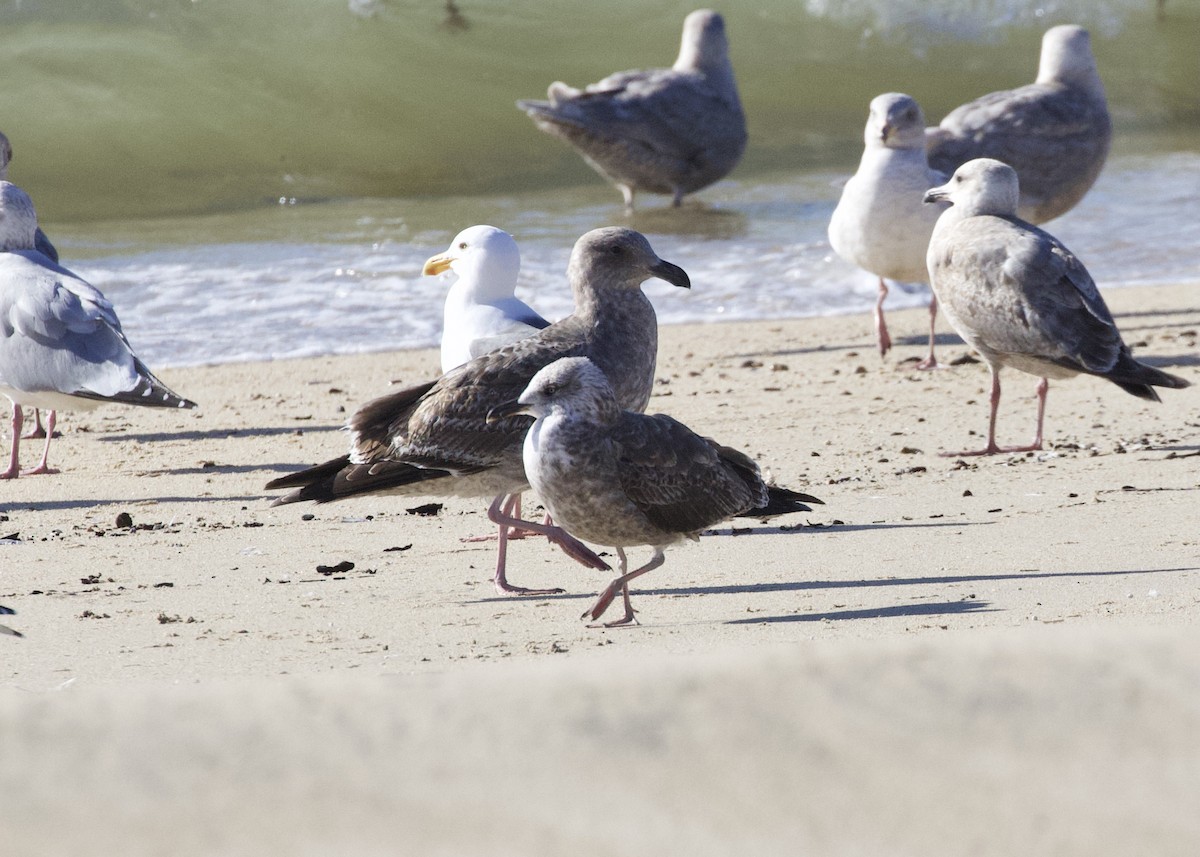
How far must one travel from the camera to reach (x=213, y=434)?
7.54 meters

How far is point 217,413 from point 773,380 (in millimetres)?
2708

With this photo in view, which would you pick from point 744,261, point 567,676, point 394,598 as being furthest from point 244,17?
point 567,676

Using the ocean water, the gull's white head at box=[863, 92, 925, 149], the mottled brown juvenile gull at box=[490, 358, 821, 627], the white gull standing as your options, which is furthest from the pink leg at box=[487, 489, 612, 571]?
the gull's white head at box=[863, 92, 925, 149]

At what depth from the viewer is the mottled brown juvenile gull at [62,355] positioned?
6.66 meters

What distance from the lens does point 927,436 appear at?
7.09m

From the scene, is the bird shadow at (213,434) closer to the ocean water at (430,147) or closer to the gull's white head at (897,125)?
the ocean water at (430,147)

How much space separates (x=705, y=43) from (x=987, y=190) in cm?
836

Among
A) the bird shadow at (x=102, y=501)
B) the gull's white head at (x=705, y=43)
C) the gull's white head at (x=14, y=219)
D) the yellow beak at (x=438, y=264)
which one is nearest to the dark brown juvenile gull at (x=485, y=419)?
the yellow beak at (x=438, y=264)

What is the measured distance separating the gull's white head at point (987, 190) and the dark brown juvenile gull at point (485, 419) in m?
2.46

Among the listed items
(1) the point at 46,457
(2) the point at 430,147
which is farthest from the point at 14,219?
(2) the point at 430,147

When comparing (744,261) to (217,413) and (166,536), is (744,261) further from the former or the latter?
(166,536)

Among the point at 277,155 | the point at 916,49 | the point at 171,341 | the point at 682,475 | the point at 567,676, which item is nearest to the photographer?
the point at 567,676

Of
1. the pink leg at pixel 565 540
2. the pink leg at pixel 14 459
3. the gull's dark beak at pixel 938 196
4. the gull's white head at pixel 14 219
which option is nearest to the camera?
the pink leg at pixel 565 540

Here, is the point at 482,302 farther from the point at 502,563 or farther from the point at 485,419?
the point at 502,563
